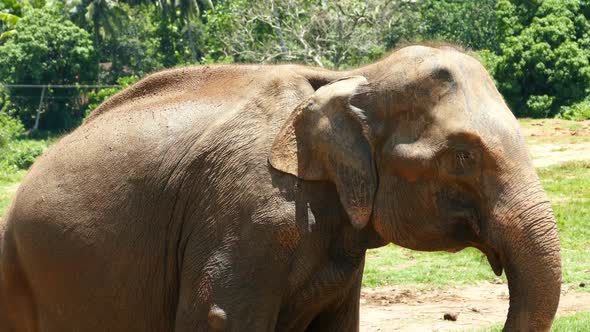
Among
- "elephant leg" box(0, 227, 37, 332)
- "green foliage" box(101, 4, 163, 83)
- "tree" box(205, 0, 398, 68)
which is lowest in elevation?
"green foliage" box(101, 4, 163, 83)

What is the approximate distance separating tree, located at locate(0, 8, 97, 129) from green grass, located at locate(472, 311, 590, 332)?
122ft

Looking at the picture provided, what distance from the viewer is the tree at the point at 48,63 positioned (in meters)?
43.1

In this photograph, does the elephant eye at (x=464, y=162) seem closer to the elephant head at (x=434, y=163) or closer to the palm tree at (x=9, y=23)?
the elephant head at (x=434, y=163)

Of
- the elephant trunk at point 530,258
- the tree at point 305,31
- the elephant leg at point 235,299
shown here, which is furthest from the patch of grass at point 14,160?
the elephant trunk at point 530,258

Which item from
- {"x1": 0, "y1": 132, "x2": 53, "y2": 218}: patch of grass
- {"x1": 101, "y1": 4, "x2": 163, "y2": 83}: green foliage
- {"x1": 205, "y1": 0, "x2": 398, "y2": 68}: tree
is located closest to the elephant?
{"x1": 0, "y1": 132, "x2": 53, "y2": 218}: patch of grass

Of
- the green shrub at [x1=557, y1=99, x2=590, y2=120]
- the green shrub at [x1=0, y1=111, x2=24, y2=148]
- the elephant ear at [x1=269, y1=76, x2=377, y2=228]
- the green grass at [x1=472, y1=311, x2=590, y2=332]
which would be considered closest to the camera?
the elephant ear at [x1=269, y1=76, x2=377, y2=228]

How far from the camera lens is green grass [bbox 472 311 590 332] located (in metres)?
7.26

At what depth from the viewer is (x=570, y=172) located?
15.8 meters

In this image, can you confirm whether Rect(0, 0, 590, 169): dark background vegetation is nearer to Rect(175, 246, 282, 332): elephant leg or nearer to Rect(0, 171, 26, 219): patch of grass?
Rect(0, 171, 26, 219): patch of grass

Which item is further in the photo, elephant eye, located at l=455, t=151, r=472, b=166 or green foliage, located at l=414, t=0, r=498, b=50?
green foliage, located at l=414, t=0, r=498, b=50

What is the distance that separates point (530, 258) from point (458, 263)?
6648 mm

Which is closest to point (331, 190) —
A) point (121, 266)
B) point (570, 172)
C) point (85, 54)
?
point (121, 266)

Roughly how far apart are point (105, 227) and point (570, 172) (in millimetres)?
12015

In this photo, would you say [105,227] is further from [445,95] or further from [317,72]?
[445,95]
